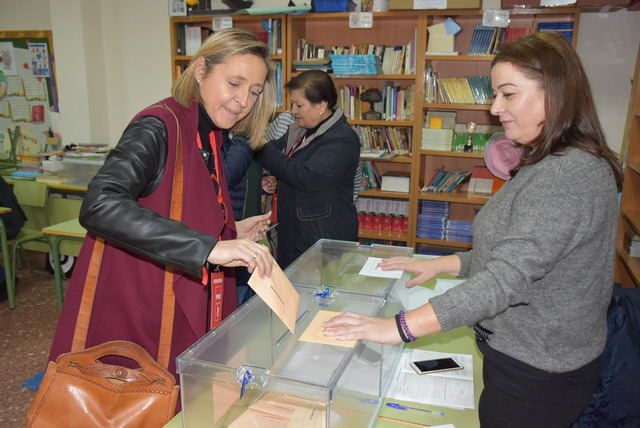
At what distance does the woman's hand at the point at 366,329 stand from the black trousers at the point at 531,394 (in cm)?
30

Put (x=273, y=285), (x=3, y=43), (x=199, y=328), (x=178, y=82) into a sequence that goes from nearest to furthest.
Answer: (x=273, y=285), (x=199, y=328), (x=178, y=82), (x=3, y=43)

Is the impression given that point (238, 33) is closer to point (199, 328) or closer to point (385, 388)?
point (199, 328)

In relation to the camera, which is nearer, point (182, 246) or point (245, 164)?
point (182, 246)

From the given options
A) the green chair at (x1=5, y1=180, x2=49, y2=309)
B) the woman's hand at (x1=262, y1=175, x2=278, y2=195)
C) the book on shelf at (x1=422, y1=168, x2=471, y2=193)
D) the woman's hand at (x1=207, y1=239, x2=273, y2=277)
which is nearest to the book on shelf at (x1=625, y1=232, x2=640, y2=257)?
the book on shelf at (x1=422, y1=168, x2=471, y2=193)

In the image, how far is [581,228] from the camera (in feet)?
3.39

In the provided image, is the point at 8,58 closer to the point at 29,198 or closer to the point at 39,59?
the point at 39,59

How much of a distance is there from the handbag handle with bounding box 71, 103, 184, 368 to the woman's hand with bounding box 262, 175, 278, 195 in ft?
5.74

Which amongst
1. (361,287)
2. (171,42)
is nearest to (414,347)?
(361,287)

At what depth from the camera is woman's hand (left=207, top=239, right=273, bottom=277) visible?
1.10 meters

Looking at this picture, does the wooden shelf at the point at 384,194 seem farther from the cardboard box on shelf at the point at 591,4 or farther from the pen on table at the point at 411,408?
the pen on table at the point at 411,408

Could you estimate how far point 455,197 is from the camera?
423 centimetres

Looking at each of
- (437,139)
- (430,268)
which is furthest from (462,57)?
(430,268)

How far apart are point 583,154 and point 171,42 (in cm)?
431

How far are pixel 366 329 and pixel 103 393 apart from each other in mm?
590
